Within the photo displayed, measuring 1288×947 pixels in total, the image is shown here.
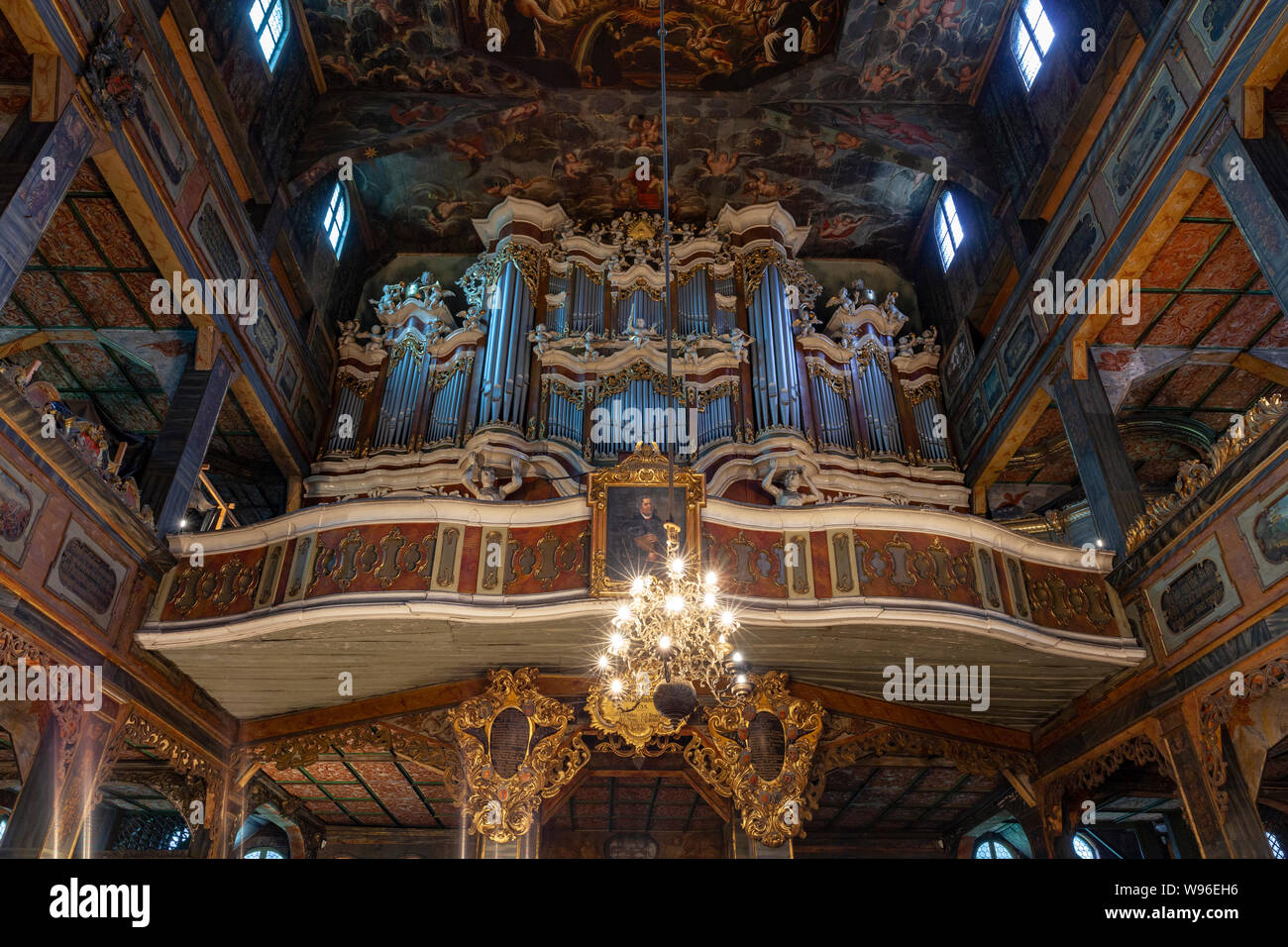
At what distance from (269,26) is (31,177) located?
22.1ft

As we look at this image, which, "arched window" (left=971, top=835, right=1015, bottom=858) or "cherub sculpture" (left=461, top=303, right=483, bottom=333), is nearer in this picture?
"arched window" (left=971, top=835, right=1015, bottom=858)

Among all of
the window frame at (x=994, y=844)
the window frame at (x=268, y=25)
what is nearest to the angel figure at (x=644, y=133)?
the window frame at (x=268, y=25)

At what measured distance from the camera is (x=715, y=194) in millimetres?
16875

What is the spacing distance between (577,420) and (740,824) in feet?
21.1

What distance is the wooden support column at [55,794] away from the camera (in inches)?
297

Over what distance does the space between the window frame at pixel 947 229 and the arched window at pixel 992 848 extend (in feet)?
32.6

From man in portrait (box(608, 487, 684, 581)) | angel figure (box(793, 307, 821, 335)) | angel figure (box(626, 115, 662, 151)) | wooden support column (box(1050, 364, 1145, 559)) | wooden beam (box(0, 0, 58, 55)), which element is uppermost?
angel figure (box(626, 115, 662, 151))

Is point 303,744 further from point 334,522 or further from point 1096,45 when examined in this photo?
point 1096,45

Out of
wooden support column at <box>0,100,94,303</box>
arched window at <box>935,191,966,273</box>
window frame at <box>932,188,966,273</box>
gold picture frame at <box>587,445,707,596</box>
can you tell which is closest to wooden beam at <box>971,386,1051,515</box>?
window frame at <box>932,188,966,273</box>

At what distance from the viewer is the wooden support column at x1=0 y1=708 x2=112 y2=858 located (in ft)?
24.8

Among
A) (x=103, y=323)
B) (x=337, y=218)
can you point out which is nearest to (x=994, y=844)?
(x=103, y=323)

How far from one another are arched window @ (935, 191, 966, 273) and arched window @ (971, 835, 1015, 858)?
9.95m

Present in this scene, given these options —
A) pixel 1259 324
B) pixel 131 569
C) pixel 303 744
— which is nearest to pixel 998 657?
pixel 1259 324

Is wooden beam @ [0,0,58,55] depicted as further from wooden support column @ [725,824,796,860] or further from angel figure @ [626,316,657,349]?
wooden support column @ [725,824,796,860]
